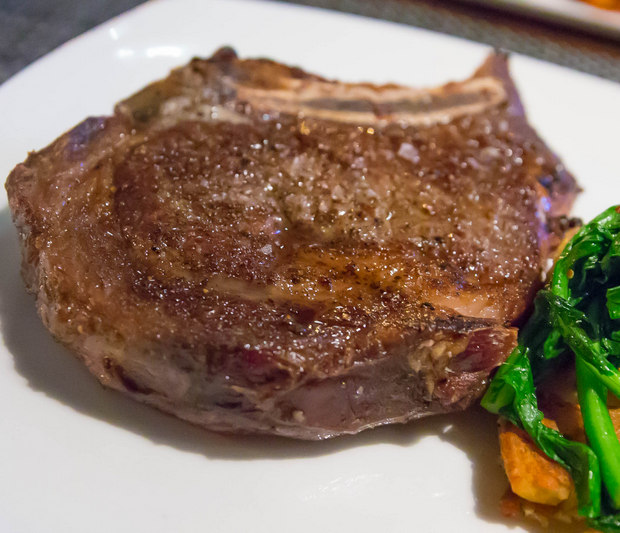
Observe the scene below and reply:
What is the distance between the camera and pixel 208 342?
209 cm

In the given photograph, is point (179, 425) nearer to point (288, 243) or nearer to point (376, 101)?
point (288, 243)

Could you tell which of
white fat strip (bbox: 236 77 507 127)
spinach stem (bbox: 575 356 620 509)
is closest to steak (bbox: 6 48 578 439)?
white fat strip (bbox: 236 77 507 127)

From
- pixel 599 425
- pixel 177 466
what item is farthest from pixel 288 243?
pixel 599 425

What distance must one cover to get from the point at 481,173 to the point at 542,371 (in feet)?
3.02

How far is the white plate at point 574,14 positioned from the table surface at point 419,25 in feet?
0.49

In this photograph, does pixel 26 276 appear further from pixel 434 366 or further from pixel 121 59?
pixel 121 59

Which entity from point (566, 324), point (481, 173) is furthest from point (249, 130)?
point (566, 324)

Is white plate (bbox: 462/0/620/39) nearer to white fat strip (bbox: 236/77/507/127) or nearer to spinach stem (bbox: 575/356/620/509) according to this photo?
white fat strip (bbox: 236/77/507/127)

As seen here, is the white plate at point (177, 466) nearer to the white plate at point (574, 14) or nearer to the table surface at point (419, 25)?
the table surface at point (419, 25)


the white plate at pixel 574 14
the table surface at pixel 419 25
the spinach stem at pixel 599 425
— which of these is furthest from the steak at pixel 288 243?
the white plate at pixel 574 14

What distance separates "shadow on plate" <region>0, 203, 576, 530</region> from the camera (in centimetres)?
234

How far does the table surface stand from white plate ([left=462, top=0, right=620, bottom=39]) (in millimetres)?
150

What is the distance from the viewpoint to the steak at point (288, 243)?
2.16 metres

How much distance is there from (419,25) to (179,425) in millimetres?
4248
